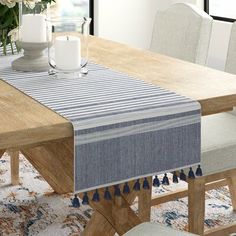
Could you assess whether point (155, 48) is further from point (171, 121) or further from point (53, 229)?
point (171, 121)

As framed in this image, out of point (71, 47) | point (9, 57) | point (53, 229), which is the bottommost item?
point (53, 229)

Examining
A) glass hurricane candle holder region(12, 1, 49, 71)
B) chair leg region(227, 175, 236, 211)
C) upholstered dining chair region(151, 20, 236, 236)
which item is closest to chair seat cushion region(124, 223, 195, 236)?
upholstered dining chair region(151, 20, 236, 236)

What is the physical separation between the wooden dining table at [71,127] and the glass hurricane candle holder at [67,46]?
191mm

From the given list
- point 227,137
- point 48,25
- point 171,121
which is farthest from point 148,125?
point 227,137

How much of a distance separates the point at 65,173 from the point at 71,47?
0.47m

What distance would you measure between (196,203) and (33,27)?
3.02 feet

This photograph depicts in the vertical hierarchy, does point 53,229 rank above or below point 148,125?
below

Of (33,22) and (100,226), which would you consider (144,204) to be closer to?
(100,226)

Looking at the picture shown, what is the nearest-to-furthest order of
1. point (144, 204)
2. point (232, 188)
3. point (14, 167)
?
point (144, 204), point (232, 188), point (14, 167)

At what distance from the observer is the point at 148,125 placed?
1.71 m

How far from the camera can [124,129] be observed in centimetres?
167

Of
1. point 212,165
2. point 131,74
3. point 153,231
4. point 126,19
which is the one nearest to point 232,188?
point 212,165

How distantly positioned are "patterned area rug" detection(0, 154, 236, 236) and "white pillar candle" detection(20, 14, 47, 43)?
3.10 feet

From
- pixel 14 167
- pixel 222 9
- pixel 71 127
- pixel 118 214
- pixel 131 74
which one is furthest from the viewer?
pixel 222 9
